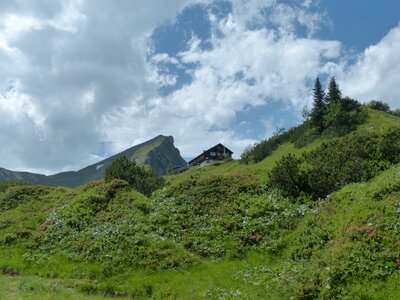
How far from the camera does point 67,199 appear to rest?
131ft

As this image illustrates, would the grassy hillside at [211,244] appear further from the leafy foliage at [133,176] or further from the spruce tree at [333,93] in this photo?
the spruce tree at [333,93]

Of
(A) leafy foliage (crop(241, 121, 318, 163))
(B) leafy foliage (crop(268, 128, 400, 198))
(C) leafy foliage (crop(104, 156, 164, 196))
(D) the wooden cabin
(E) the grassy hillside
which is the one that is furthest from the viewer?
(D) the wooden cabin

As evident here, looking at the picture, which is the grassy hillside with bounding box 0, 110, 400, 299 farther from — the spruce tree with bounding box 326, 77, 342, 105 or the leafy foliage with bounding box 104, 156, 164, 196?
the spruce tree with bounding box 326, 77, 342, 105

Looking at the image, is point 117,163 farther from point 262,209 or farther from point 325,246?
point 325,246

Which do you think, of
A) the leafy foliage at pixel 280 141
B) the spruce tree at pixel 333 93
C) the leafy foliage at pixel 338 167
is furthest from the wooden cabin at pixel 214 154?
the leafy foliage at pixel 338 167

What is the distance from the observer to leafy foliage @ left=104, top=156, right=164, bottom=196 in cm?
Result: 4453

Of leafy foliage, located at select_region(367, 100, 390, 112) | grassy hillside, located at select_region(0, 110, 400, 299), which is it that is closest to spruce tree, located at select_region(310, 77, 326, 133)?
leafy foliage, located at select_region(367, 100, 390, 112)

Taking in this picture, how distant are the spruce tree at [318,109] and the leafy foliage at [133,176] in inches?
2953

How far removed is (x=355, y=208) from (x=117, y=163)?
33136 millimetres

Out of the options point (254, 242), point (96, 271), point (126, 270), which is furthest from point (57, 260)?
point (254, 242)

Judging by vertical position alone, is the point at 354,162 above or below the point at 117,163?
below

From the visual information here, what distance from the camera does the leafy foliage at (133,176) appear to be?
44531 mm

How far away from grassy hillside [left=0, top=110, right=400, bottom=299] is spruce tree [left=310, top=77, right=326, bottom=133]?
7980 centimetres

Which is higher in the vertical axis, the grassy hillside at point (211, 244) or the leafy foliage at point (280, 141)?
the leafy foliage at point (280, 141)
